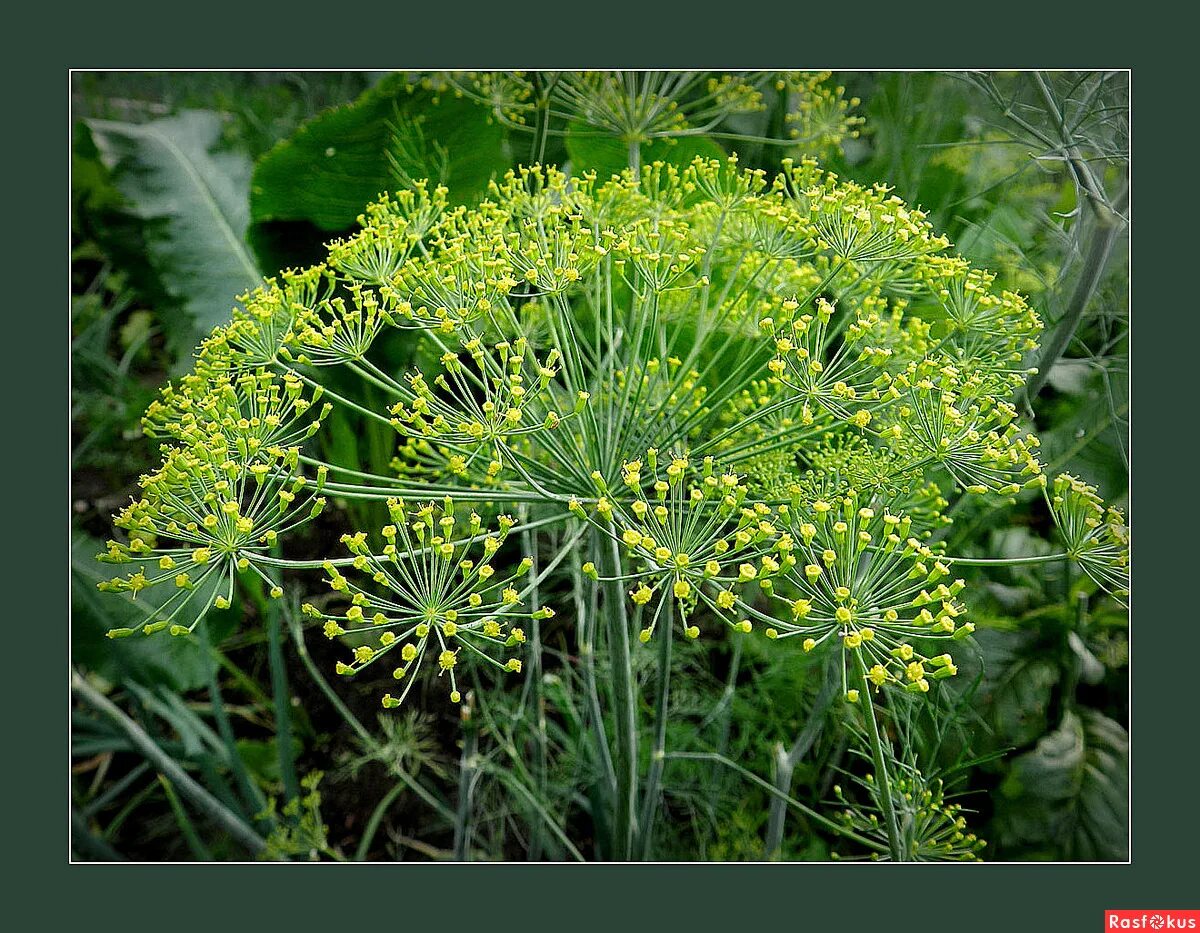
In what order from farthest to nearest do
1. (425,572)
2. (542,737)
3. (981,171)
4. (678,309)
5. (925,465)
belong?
(542,737), (981,171), (678,309), (925,465), (425,572)

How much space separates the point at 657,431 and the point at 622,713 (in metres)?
0.36

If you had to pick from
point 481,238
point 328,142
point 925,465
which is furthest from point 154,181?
point 925,465

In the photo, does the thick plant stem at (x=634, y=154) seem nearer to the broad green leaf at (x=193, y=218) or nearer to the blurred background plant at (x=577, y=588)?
the blurred background plant at (x=577, y=588)

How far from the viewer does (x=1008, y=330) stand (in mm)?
1085

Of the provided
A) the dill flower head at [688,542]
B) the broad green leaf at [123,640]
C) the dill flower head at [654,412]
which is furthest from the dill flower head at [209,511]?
the broad green leaf at [123,640]

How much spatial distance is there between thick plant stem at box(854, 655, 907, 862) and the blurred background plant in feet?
0.10

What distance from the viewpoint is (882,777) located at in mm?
996

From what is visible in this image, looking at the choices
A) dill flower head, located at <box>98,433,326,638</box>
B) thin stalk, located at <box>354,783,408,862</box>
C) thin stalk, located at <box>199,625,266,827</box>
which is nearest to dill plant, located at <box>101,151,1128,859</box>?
dill flower head, located at <box>98,433,326,638</box>

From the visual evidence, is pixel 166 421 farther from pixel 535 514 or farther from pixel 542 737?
pixel 542 737

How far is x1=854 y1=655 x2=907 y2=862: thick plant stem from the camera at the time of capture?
938mm

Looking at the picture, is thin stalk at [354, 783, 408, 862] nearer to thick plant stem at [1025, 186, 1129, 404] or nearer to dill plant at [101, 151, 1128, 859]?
dill plant at [101, 151, 1128, 859]

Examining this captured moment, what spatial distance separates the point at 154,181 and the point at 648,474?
971 mm

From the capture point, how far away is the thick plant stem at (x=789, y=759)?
125cm

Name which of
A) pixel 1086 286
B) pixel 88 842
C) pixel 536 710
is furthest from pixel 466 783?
pixel 1086 286
